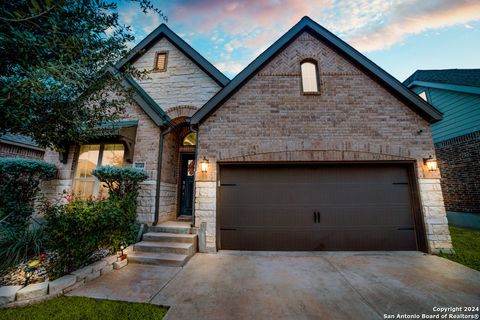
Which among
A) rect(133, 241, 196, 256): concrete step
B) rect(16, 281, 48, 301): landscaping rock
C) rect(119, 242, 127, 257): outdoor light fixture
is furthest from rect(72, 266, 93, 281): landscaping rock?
rect(133, 241, 196, 256): concrete step

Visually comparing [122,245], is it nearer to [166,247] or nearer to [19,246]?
[166,247]

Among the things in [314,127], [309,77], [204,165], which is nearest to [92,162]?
[204,165]

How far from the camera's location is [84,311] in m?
2.62

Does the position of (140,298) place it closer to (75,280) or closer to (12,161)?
(75,280)

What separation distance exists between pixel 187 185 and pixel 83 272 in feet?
15.5

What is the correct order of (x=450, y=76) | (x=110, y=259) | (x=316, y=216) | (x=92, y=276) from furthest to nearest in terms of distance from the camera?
1. (x=450, y=76)
2. (x=316, y=216)
3. (x=110, y=259)
4. (x=92, y=276)

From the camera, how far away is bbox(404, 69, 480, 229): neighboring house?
791cm

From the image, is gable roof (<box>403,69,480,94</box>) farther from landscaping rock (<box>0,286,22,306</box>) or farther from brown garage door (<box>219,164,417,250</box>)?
landscaping rock (<box>0,286,22,306</box>)

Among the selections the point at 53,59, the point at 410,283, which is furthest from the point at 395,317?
the point at 53,59

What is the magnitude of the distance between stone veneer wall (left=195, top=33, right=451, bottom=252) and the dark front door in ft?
8.31

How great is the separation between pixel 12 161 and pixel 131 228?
3995 mm

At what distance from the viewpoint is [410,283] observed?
11.2 feet

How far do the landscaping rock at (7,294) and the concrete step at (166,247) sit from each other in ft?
7.06

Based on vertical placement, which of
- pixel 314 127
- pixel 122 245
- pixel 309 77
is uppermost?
pixel 309 77
